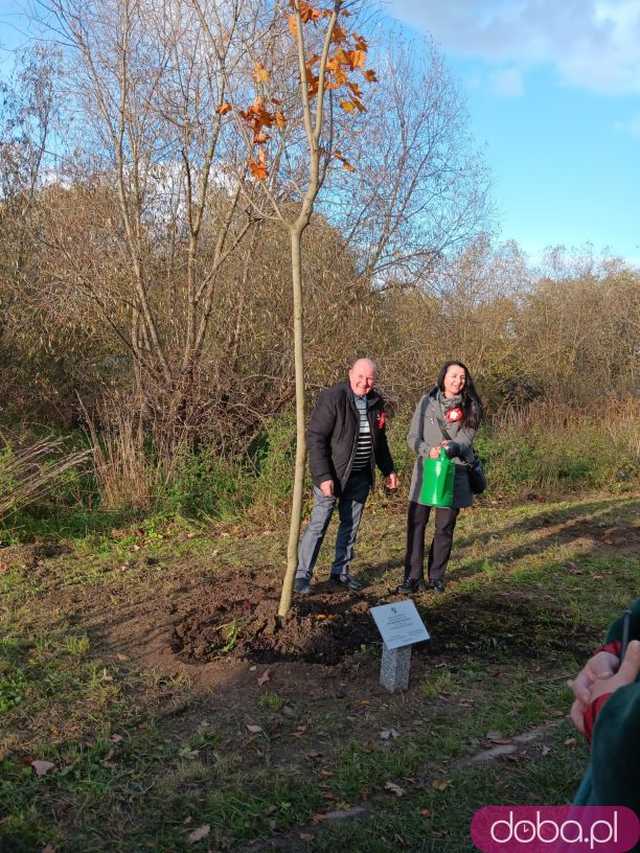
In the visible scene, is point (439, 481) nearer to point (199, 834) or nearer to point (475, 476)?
point (475, 476)

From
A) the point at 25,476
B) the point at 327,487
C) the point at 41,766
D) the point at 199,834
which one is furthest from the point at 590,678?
the point at 25,476

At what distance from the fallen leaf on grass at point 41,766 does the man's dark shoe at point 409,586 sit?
10.6ft

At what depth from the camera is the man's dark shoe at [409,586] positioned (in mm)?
6086

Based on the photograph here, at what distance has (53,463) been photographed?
8430 millimetres

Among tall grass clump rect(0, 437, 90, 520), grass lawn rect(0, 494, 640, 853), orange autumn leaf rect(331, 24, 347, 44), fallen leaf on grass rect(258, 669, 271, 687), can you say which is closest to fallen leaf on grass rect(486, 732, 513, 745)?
grass lawn rect(0, 494, 640, 853)

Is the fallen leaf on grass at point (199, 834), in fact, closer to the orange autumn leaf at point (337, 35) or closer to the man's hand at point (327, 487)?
the man's hand at point (327, 487)

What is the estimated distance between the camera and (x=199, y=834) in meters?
3.00

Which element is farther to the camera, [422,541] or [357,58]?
[422,541]

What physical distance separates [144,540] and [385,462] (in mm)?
2903

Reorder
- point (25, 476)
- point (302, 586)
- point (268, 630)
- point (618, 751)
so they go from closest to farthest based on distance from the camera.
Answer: point (618, 751), point (268, 630), point (302, 586), point (25, 476)

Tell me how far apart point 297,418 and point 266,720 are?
1749mm

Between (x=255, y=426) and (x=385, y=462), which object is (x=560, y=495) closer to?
(x=255, y=426)

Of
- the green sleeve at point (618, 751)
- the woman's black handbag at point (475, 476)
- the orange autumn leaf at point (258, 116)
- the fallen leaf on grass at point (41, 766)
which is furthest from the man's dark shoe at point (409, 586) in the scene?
the green sleeve at point (618, 751)

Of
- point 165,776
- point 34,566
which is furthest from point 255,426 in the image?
point 165,776
